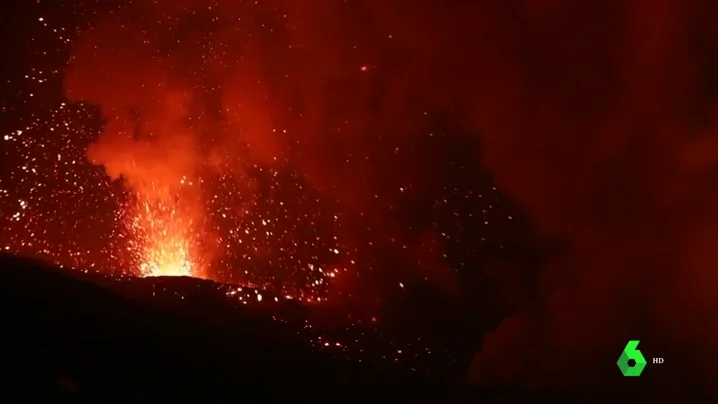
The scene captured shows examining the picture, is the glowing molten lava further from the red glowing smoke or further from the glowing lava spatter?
the red glowing smoke

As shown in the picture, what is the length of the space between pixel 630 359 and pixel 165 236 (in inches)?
128

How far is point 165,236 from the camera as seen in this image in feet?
15.9

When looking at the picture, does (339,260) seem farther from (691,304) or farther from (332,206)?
(691,304)

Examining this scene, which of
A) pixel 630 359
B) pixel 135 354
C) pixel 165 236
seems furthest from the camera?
pixel 165 236

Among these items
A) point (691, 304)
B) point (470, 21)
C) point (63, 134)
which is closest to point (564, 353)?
point (691, 304)

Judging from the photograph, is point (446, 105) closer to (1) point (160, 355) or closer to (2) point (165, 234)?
(2) point (165, 234)

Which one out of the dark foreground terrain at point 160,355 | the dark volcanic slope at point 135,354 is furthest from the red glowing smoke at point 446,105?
the dark volcanic slope at point 135,354

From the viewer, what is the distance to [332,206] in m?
4.91

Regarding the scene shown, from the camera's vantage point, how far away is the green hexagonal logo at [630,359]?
4395mm

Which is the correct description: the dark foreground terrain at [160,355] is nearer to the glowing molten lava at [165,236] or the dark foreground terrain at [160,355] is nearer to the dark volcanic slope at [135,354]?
the dark volcanic slope at [135,354]

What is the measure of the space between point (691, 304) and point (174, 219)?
11.6 ft

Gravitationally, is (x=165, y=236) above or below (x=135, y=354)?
above

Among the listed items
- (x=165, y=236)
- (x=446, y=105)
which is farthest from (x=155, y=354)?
(x=446, y=105)

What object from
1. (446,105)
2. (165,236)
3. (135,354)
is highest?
(446,105)
